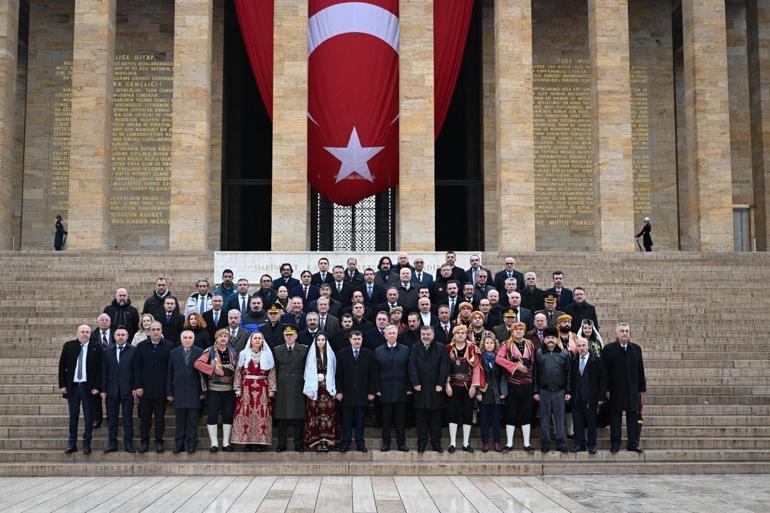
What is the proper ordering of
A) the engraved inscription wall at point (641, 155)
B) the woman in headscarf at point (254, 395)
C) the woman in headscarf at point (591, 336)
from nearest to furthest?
the woman in headscarf at point (254, 395)
the woman in headscarf at point (591, 336)
the engraved inscription wall at point (641, 155)

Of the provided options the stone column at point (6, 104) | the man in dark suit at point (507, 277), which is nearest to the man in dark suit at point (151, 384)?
the man in dark suit at point (507, 277)

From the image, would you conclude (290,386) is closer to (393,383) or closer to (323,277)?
(393,383)

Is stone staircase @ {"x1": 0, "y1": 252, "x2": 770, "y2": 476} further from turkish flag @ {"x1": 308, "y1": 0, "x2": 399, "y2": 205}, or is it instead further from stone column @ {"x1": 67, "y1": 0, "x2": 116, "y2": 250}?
turkish flag @ {"x1": 308, "y1": 0, "x2": 399, "y2": 205}

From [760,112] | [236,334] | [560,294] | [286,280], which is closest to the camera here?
[236,334]

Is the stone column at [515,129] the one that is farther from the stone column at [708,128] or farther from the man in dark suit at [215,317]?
the man in dark suit at [215,317]

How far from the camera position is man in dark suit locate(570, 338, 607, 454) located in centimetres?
1056

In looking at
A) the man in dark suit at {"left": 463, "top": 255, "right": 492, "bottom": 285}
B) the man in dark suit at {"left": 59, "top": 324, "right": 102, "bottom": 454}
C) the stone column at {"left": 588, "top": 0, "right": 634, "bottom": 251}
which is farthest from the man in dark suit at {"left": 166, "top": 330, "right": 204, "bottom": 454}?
the stone column at {"left": 588, "top": 0, "right": 634, "bottom": 251}

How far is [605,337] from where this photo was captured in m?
14.6

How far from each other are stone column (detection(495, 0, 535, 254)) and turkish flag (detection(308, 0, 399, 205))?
264 centimetres

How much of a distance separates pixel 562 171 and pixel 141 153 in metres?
12.1

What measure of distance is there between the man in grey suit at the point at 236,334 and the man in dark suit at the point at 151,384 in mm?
826

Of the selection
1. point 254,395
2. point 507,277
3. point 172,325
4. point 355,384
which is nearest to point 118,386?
point 172,325

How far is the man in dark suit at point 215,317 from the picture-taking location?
11.6 meters

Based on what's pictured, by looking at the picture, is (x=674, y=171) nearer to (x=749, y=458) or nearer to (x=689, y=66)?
(x=689, y=66)
